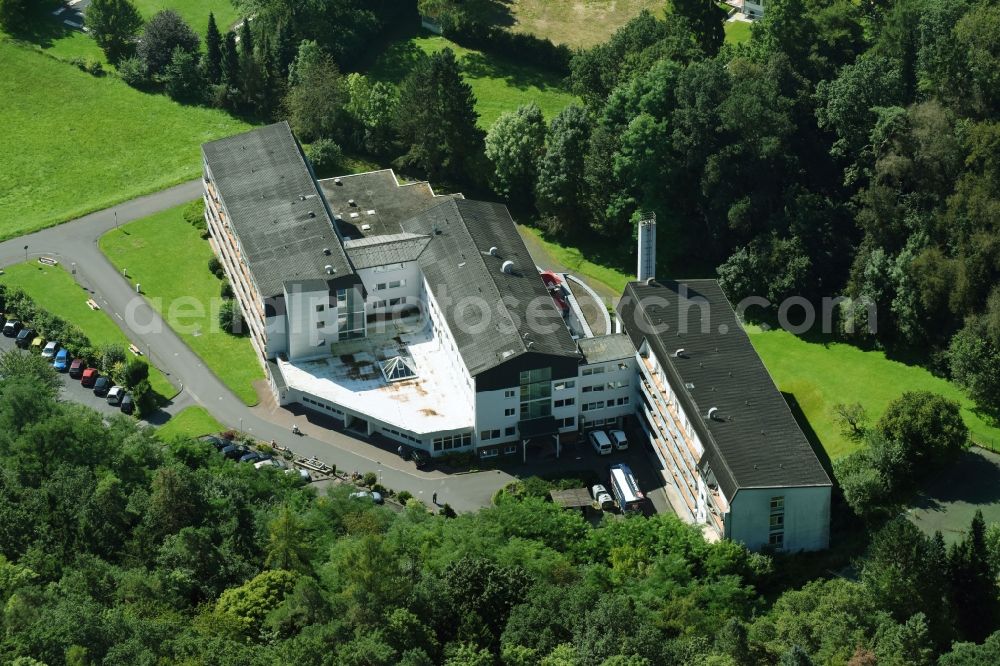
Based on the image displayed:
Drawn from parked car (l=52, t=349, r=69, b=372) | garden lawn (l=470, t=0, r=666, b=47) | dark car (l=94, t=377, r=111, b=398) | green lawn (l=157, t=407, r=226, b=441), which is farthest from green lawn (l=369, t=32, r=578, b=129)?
dark car (l=94, t=377, r=111, b=398)

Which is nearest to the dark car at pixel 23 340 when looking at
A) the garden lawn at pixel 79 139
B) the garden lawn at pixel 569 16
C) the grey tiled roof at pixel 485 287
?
the garden lawn at pixel 79 139

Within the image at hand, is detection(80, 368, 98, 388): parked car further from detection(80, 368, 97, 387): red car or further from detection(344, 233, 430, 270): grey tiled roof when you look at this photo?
detection(344, 233, 430, 270): grey tiled roof

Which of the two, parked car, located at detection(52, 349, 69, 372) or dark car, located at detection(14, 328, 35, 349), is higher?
dark car, located at detection(14, 328, 35, 349)

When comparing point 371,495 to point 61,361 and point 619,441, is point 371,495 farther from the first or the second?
point 61,361

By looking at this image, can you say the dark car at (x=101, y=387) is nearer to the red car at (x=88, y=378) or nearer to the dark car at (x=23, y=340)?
the red car at (x=88, y=378)

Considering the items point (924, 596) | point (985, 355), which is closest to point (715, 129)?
point (985, 355)

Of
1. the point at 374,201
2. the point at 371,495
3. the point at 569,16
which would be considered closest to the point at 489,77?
the point at 569,16

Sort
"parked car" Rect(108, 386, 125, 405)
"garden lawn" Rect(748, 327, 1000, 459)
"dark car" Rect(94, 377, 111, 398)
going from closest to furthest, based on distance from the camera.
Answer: "garden lawn" Rect(748, 327, 1000, 459), "parked car" Rect(108, 386, 125, 405), "dark car" Rect(94, 377, 111, 398)
